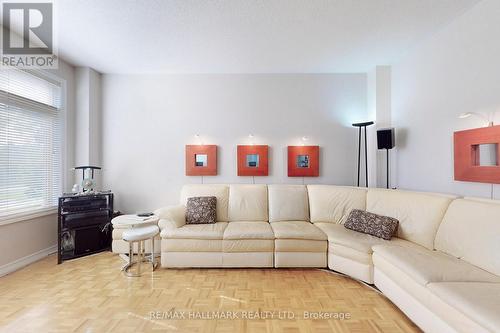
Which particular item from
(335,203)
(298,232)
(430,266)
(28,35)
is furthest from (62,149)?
(430,266)

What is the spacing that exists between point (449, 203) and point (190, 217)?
3166 mm

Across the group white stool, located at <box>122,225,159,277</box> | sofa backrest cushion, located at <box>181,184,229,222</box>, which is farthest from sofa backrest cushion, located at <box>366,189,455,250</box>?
white stool, located at <box>122,225,159,277</box>

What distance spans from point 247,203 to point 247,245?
821 millimetres

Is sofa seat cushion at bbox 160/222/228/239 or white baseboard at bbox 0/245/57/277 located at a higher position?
sofa seat cushion at bbox 160/222/228/239

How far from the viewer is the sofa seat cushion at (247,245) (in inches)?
110

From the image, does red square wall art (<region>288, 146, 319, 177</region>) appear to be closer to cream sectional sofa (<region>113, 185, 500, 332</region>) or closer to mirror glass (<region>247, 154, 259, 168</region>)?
cream sectional sofa (<region>113, 185, 500, 332</region>)

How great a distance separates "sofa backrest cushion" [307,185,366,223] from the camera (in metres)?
3.30

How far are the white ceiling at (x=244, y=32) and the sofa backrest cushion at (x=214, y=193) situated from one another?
200 centimetres

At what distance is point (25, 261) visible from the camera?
2.88 metres

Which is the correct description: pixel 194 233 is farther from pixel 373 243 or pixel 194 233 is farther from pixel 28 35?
pixel 28 35

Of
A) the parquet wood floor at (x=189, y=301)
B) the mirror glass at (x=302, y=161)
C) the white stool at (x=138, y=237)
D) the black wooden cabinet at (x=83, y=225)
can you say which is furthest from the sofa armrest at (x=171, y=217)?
the mirror glass at (x=302, y=161)

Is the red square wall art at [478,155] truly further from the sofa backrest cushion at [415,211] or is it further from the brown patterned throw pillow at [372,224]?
the brown patterned throw pillow at [372,224]

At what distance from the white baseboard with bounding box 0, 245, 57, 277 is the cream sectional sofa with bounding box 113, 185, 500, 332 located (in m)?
0.95

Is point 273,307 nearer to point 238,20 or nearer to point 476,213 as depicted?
point 476,213
